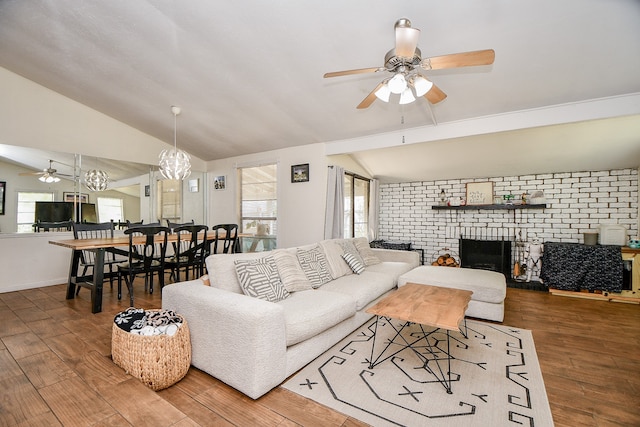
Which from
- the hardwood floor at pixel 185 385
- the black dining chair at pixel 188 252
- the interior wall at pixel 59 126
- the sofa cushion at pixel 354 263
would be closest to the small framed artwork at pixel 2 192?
the interior wall at pixel 59 126

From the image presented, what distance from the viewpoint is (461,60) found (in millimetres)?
1867

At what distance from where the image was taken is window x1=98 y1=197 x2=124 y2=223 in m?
4.89

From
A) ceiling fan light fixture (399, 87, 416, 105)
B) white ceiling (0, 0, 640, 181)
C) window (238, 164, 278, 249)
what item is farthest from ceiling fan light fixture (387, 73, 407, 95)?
window (238, 164, 278, 249)

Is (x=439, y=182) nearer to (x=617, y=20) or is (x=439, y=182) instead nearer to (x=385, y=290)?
(x=385, y=290)

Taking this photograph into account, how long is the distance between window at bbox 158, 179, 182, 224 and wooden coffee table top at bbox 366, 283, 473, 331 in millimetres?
5014

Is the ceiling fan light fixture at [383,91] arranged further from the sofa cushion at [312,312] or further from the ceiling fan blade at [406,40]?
the sofa cushion at [312,312]

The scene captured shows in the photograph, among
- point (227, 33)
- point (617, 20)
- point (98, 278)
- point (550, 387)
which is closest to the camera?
point (550, 387)

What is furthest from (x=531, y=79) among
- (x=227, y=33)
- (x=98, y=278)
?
(x=98, y=278)

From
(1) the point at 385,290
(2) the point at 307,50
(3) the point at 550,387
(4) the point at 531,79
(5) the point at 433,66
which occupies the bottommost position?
(3) the point at 550,387

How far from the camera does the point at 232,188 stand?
5977 millimetres

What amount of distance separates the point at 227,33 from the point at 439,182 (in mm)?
4631

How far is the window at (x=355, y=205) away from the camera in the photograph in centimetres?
546

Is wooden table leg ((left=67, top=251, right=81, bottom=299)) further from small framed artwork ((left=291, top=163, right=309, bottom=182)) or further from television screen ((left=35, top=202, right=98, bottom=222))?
small framed artwork ((left=291, top=163, right=309, bottom=182))

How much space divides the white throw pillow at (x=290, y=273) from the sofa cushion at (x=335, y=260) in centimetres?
58
